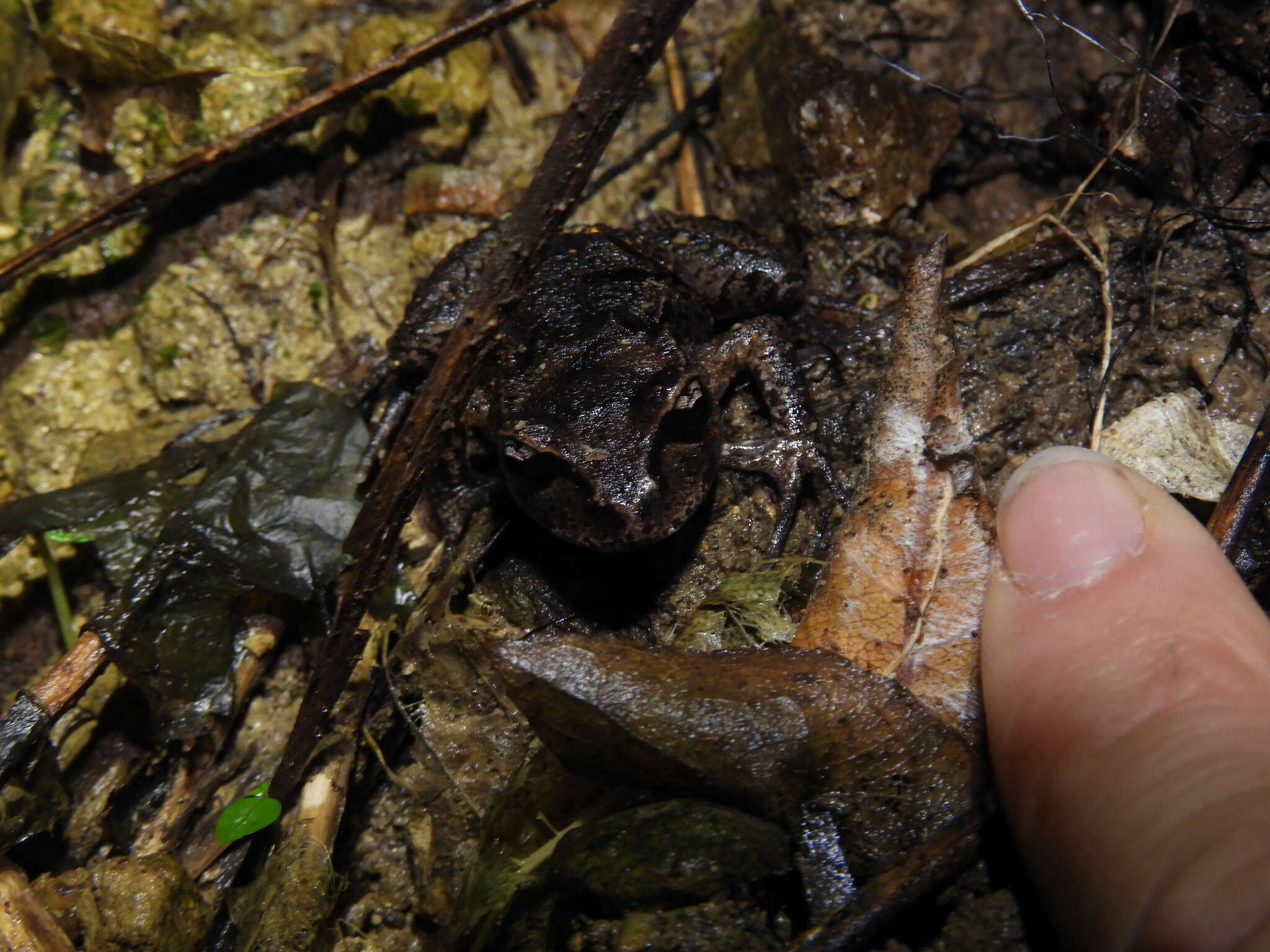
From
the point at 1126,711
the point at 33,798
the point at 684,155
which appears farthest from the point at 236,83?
A: the point at 1126,711

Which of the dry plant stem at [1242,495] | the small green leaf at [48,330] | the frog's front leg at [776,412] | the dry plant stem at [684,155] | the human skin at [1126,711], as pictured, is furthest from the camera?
the dry plant stem at [684,155]

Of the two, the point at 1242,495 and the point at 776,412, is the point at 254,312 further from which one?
the point at 1242,495

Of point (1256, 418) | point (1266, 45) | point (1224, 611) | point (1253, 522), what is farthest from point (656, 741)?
point (1266, 45)

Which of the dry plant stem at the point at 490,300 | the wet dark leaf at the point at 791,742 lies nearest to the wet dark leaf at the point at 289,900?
the dry plant stem at the point at 490,300

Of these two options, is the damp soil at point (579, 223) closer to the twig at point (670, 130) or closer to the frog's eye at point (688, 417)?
the twig at point (670, 130)

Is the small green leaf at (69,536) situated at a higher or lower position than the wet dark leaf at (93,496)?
lower

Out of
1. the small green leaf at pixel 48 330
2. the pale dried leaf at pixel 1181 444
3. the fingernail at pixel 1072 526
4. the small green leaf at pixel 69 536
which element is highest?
the small green leaf at pixel 48 330

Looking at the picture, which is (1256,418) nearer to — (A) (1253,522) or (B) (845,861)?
(A) (1253,522)
